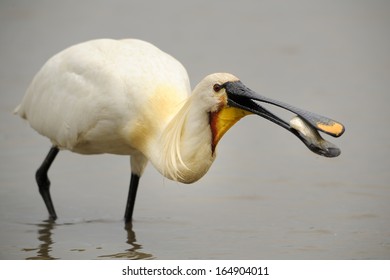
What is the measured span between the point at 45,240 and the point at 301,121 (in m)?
3.04

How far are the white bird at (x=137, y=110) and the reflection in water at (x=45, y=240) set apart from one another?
0.21 m

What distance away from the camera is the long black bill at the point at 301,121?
8352 millimetres

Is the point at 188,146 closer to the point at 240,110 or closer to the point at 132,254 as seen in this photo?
the point at 240,110

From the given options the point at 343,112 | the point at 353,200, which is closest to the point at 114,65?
the point at 353,200

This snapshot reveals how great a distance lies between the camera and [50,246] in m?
10.2

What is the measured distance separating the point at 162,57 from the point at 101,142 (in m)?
0.97

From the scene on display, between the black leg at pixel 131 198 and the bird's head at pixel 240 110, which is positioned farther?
the black leg at pixel 131 198

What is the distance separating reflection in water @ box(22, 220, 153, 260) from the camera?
985 cm

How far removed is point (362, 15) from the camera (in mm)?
17703

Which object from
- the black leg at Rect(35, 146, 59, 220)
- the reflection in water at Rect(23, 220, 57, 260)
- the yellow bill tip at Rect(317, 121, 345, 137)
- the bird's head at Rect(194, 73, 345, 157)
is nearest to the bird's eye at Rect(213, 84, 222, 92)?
the bird's head at Rect(194, 73, 345, 157)

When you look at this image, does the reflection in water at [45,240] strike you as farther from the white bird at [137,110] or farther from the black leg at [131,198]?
the black leg at [131,198]

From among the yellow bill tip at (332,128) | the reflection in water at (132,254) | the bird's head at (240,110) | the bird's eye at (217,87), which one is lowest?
the reflection in water at (132,254)

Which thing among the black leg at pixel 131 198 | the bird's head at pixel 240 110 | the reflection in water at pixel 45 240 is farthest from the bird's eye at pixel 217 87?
the black leg at pixel 131 198

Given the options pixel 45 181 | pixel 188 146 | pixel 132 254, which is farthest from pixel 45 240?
pixel 188 146
